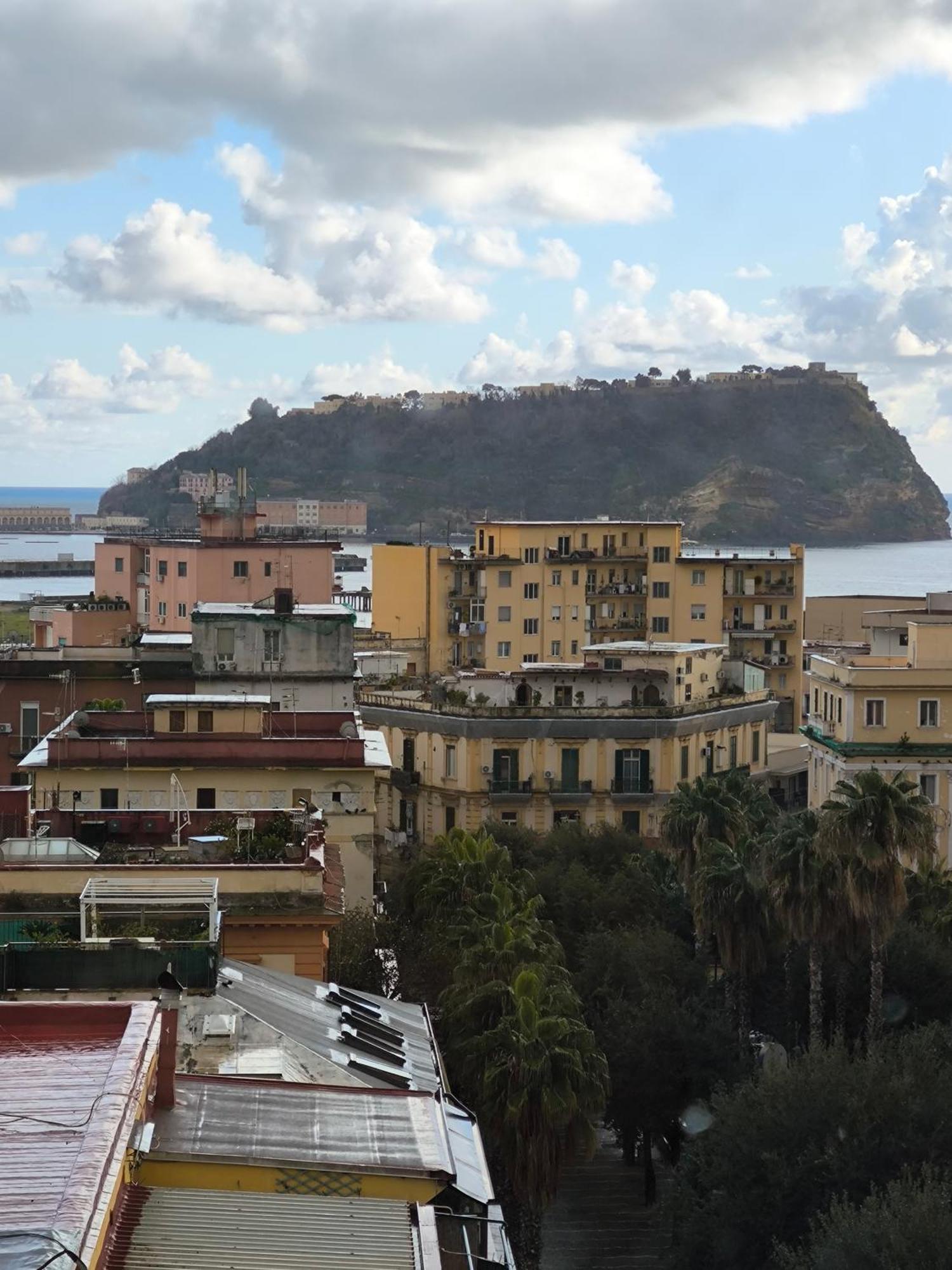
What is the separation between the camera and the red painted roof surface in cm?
1298

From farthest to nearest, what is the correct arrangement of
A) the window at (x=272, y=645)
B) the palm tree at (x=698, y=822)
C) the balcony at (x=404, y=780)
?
1. the balcony at (x=404, y=780)
2. the window at (x=272, y=645)
3. the palm tree at (x=698, y=822)

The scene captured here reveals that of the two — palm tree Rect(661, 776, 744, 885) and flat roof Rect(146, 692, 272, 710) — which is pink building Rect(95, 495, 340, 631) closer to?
palm tree Rect(661, 776, 744, 885)

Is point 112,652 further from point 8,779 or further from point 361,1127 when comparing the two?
point 361,1127

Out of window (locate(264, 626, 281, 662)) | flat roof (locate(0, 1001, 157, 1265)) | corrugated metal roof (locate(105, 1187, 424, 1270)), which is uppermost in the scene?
window (locate(264, 626, 281, 662))

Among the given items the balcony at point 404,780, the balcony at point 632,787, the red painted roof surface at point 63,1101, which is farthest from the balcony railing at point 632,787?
the red painted roof surface at point 63,1101

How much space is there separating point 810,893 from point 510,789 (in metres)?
29.9

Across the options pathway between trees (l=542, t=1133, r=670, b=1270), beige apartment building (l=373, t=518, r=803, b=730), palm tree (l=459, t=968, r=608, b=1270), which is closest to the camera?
palm tree (l=459, t=968, r=608, b=1270)

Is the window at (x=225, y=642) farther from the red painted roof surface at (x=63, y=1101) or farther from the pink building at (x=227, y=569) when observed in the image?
the red painted roof surface at (x=63, y=1101)

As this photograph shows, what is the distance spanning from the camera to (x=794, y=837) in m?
41.2

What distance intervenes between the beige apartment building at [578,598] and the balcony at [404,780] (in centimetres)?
2972

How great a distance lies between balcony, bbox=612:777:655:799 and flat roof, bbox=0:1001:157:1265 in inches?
2061

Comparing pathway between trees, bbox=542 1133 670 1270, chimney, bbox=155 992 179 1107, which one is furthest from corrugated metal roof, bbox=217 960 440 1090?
pathway between trees, bbox=542 1133 670 1270

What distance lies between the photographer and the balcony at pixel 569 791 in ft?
229

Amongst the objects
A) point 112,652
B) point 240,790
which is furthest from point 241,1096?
point 112,652
